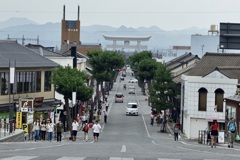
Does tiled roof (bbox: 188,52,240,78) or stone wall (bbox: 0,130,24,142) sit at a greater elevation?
tiled roof (bbox: 188,52,240,78)

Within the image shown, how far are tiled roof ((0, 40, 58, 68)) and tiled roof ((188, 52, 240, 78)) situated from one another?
13.4 meters

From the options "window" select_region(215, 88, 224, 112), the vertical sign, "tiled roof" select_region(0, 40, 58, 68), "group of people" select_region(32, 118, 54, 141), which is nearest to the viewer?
"group of people" select_region(32, 118, 54, 141)

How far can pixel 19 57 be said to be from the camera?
59.3 m

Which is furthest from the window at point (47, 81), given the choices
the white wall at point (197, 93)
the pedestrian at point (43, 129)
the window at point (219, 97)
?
the pedestrian at point (43, 129)

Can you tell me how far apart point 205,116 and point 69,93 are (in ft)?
40.0

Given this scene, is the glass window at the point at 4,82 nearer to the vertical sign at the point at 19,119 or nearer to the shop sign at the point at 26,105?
the shop sign at the point at 26,105

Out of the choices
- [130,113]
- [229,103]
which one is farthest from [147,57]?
[229,103]

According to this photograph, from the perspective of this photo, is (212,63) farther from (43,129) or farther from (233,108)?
(43,129)

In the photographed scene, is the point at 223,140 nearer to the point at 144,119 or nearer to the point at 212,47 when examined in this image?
the point at 144,119

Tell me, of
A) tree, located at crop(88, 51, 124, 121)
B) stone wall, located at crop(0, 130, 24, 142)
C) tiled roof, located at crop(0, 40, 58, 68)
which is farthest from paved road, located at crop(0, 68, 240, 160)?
tiled roof, located at crop(0, 40, 58, 68)

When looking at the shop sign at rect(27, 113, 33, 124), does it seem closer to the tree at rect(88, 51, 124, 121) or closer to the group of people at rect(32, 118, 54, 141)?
the group of people at rect(32, 118, 54, 141)

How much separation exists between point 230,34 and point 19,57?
2471cm

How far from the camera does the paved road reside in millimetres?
25250

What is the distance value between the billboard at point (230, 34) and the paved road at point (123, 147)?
621 centimetres
